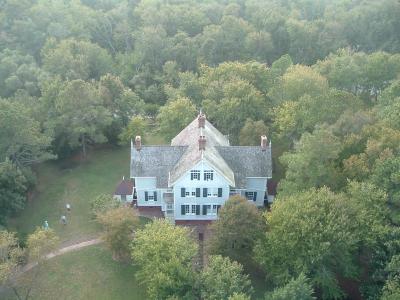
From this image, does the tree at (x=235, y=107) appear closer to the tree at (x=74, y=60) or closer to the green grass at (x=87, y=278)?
the green grass at (x=87, y=278)

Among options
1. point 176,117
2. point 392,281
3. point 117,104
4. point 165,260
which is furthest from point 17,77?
point 392,281

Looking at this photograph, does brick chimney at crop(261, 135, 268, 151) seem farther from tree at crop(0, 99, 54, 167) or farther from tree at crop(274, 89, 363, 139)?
tree at crop(0, 99, 54, 167)

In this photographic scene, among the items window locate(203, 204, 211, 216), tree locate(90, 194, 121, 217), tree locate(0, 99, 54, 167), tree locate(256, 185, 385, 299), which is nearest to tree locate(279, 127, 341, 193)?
tree locate(256, 185, 385, 299)

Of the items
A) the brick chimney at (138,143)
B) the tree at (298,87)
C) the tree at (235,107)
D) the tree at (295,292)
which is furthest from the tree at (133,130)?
the tree at (295,292)

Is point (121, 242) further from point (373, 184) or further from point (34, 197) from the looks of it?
point (373, 184)

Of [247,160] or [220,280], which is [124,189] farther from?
[220,280]

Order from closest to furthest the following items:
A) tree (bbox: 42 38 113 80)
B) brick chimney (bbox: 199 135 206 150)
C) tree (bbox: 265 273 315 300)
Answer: tree (bbox: 265 273 315 300), brick chimney (bbox: 199 135 206 150), tree (bbox: 42 38 113 80)
